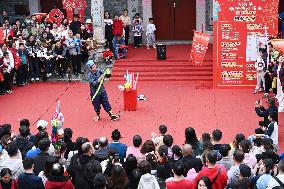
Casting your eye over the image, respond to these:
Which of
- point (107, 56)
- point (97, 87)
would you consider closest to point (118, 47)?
point (107, 56)

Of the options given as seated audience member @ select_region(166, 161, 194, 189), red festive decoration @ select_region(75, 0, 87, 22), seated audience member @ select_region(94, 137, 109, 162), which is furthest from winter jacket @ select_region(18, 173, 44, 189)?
red festive decoration @ select_region(75, 0, 87, 22)

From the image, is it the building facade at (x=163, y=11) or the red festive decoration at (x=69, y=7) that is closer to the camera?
the red festive decoration at (x=69, y=7)

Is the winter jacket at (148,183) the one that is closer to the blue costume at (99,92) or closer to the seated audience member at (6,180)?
the seated audience member at (6,180)

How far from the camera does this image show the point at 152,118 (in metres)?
16.6

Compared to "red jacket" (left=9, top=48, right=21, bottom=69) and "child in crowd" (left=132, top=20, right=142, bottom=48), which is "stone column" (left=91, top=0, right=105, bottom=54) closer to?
"child in crowd" (left=132, top=20, right=142, bottom=48)

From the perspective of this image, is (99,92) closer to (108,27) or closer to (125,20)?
(108,27)

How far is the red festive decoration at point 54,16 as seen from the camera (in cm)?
2234

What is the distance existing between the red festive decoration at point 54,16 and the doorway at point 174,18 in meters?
4.51

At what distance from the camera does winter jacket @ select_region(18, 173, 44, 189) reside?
8.94 m

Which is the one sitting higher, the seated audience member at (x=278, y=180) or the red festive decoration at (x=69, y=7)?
the red festive decoration at (x=69, y=7)

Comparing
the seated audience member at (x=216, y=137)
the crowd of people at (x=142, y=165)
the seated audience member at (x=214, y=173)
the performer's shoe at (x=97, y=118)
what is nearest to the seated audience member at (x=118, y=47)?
the performer's shoe at (x=97, y=118)

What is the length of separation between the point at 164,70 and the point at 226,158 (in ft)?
38.5

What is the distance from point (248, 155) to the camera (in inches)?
388

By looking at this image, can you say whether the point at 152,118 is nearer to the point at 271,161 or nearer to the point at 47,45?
the point at 47,45
